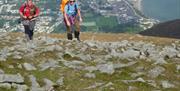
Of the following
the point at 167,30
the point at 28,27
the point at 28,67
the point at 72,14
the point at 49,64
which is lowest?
the point at 167,30

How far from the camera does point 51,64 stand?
1780 centimetres

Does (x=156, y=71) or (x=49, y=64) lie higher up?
(x=49, y=64)

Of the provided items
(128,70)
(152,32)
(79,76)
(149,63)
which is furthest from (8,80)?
(152,32)

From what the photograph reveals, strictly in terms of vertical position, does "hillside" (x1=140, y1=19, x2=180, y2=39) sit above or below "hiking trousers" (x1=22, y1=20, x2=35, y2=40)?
below

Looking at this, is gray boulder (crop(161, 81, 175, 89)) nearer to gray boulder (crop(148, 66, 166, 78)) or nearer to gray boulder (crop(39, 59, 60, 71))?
gray boulder (crop(148, 66, 166, 78))

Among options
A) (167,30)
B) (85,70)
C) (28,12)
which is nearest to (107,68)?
(85,70)

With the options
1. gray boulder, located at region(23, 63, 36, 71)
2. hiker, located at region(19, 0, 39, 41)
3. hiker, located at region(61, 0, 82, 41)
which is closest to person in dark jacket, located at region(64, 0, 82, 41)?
hiker, located at region(61, 0, 82, 41)

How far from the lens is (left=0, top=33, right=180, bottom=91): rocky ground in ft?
50.1

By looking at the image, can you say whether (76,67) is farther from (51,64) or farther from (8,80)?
(8,80)

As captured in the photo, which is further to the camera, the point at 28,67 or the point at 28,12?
the point at 28,12

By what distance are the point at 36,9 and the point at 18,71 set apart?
11665 mm

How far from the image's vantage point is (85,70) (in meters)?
17.2

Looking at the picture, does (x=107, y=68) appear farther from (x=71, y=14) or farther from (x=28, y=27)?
(x=28, y=27)

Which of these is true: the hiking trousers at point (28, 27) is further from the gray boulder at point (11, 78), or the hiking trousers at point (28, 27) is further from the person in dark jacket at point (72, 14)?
the gray boulder at point (11, 78)
